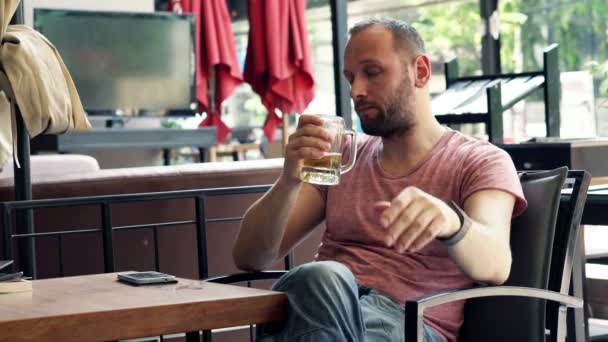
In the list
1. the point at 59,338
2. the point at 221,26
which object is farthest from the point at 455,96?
the point at 221,26

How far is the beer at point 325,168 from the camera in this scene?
2.03 m

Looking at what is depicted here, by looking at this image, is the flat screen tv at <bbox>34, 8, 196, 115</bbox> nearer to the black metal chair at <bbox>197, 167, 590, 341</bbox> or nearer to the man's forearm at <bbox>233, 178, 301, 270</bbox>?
the man's forearm at <bbox>233, 178, 301, 270</bbox>

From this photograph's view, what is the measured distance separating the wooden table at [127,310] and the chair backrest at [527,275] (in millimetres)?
558

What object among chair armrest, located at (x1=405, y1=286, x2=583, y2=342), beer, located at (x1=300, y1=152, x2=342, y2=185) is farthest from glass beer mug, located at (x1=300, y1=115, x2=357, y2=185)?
chair armrest, located at (x1=405, y1=286, x2=583, y2=342)

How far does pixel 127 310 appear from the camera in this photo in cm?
164

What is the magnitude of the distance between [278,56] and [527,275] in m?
4.92

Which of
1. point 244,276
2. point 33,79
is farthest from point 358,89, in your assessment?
point 33,79

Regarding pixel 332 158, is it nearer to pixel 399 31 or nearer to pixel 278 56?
pixel 399 31

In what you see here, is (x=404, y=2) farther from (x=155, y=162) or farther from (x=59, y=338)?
(x=59, y=338)

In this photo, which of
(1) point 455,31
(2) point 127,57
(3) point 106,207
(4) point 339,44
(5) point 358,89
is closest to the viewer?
(5) point 358,89

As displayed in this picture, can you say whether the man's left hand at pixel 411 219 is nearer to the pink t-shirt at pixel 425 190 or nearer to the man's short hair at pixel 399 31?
the pink t-shirt at pixel 425 190

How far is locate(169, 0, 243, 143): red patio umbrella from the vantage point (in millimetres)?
7602

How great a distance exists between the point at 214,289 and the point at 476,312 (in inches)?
24.8

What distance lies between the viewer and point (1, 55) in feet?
9.29
